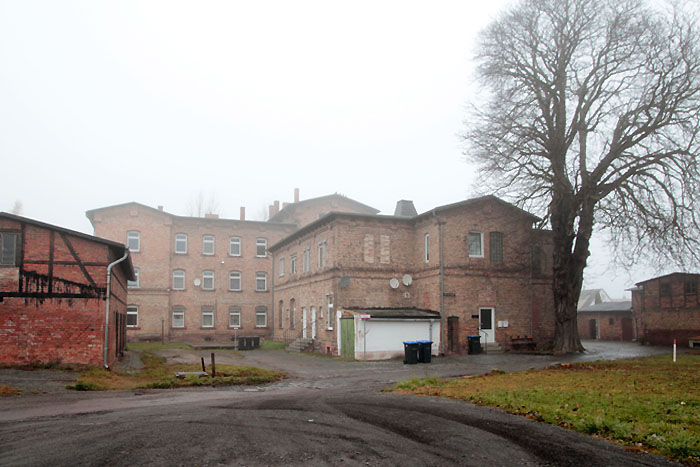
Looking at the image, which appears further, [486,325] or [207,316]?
[207,316]

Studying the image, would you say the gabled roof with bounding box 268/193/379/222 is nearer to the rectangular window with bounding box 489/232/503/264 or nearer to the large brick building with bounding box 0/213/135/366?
the rectangular window with bounding box 489/232/503/264

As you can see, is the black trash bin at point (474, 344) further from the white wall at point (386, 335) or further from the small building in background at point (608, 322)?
the small building in background at point (608, 322)

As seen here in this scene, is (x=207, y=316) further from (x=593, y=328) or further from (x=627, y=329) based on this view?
(x=627, y=329)

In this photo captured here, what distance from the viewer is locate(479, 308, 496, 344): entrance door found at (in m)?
29.3

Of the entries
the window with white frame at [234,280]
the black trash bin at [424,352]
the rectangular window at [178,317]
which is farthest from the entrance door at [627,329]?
the rectangular window at [178,317]

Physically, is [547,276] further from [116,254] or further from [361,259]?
[116,254]

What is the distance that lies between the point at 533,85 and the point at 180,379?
21.0 meters

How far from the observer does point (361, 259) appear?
3067 cm

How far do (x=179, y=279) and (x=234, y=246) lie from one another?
17.0ft

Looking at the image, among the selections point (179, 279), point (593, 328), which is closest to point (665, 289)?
point (593, 328)

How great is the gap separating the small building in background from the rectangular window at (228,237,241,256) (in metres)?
30.0

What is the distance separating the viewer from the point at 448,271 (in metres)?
28.9

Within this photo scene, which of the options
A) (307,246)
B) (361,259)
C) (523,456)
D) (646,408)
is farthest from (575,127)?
(523,456)

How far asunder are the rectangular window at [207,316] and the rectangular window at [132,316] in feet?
16.5
